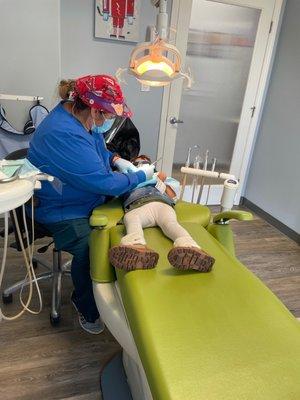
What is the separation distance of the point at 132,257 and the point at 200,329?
0.31m

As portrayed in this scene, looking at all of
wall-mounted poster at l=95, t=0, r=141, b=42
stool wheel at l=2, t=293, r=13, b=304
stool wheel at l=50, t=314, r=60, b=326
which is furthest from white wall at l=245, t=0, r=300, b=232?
stool wheel at l=2, t=293, r=13, b=304

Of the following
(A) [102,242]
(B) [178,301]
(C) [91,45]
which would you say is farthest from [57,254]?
(C) [91,45]

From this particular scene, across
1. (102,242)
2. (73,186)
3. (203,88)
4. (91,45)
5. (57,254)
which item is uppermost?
(91,45)

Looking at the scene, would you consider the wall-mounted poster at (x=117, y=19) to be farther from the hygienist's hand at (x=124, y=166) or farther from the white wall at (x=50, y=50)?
the hygienist's hand at (x=124, y=166)

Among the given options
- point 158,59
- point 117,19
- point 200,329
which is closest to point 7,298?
point 200,329

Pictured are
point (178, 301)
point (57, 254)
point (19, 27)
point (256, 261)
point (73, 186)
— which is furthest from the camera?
point (256, 261)

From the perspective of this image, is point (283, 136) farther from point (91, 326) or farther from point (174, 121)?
point (91, 326)

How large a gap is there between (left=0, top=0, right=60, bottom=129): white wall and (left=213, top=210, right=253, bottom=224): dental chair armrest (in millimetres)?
1487

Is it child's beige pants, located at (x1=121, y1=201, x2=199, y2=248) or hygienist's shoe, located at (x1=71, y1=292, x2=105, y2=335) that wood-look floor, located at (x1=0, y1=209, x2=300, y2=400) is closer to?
hygienist's shoe, located at (x1=71, y1=292, x2=105, y2=335)

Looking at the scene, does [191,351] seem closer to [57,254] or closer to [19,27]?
[57,254]

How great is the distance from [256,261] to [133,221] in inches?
56.6

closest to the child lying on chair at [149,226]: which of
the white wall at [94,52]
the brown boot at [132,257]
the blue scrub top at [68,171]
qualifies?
the brown boot at [132,257]

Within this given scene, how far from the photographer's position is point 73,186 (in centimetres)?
139

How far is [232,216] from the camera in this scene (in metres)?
1.32
